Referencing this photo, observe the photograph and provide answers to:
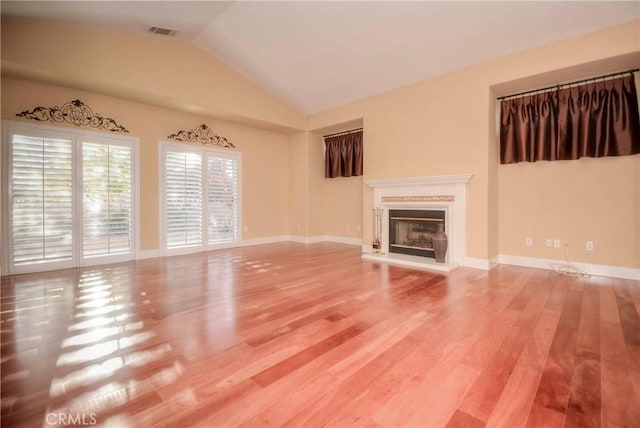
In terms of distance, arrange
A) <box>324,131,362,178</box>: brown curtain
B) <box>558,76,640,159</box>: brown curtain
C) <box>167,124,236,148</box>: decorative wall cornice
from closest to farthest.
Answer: <box>558,76,640,159</box>: brown curtain, <box>167,124,236,148</box>: decorative wall cornice, <box>324,131,362,178</box>: brown curtain

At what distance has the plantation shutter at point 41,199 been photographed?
12.9ft

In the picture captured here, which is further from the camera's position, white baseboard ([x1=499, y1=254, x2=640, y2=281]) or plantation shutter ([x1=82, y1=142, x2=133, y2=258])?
plantation shutter ([x1=82, y1=142, x2=133, y2=258])

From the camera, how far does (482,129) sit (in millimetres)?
4223

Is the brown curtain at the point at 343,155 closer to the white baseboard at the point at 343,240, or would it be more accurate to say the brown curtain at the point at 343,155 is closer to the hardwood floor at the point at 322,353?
the white baseboard at the point at 343,240

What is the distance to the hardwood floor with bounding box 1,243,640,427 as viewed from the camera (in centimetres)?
134

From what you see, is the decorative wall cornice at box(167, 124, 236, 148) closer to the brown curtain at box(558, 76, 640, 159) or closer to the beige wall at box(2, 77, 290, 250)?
the beige wall at box(2, 77, 290, 250)

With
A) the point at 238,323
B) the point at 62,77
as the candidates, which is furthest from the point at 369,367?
the point at 62,77

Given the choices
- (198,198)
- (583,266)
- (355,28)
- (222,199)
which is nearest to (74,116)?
(198,198)

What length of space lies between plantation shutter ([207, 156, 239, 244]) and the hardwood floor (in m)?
2.60

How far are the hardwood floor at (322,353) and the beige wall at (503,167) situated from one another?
0.88m

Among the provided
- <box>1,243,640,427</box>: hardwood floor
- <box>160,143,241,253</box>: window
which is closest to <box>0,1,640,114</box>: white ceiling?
<box>160,143,241,253</box>: window

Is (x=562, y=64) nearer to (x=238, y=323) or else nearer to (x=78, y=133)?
(x=238, y=323)

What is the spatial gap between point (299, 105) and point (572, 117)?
4727 mm

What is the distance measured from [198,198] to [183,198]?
0.29 metres
